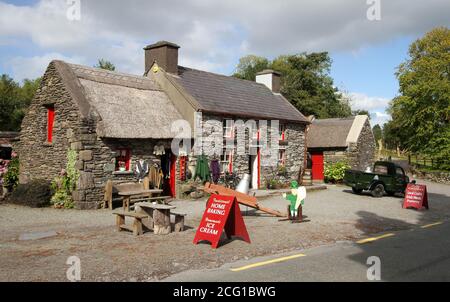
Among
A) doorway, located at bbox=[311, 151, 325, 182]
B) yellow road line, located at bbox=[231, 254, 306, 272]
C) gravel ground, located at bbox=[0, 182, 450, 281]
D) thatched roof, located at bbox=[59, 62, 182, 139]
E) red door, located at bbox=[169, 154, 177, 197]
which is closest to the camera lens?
gravel ground, located at bbox=[0, 182, 450, 281]

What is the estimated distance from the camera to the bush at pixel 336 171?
1169 inches

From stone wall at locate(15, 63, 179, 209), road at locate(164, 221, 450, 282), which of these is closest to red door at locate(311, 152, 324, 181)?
stone wall at locate(15, 63, 179, 209)

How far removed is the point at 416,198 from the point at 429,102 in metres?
22.9

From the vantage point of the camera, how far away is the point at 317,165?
31859mm

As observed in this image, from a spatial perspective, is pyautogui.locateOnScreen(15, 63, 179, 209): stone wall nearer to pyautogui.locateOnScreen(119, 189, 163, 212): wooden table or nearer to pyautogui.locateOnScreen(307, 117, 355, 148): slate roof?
pyautogui.locateOnScreen(119, 189, 163, 212): wooden table

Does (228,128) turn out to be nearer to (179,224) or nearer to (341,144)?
(179,224)

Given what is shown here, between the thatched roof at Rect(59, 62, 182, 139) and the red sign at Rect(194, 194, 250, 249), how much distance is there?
802 cm

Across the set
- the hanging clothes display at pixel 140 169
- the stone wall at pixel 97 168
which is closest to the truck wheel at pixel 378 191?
the hanging clothes display at pixel 140 169

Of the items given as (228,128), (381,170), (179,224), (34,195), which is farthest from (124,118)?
(381,170)

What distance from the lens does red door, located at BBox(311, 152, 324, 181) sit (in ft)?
104

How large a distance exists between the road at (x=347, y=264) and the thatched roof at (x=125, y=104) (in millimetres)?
10373

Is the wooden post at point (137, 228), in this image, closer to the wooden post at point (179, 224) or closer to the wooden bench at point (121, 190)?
the wooden post at point (179, 224)

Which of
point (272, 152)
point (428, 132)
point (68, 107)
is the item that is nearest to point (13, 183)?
point (68, 107)

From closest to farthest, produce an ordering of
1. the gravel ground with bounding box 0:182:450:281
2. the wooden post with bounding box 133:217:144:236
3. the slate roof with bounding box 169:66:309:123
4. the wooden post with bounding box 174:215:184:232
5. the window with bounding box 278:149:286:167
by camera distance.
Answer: the gravel ground with bounding box 0:182:450:281 → the wooden post with bounding box 133:217:144:236 → the wooden post with bounding box 174:215:184:232 → the slate roof with bounding box 169:66:309:123 → the window with bounding box 278:149:286:167
